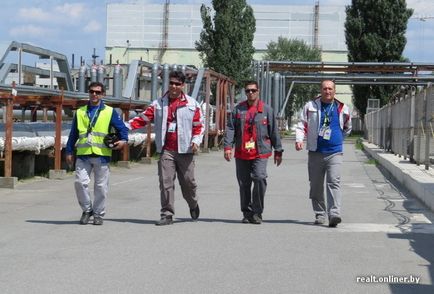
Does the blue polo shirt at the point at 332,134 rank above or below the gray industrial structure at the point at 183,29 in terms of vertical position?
below

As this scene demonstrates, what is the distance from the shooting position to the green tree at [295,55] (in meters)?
79.9

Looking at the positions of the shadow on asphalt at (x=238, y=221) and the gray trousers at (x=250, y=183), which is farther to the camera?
the shadow on asphalt at (x=238, y=221)

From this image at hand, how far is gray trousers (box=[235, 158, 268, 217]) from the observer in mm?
9461

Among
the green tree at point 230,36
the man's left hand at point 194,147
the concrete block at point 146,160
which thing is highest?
the green tree at point 230,36

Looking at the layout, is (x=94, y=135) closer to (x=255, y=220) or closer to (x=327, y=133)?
(x=255, y=220)

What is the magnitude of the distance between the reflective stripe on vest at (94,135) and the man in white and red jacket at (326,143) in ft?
8.00

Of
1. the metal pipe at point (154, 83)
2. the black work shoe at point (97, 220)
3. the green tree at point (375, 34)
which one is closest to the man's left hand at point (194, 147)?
the black work shoe at point (97, 220)

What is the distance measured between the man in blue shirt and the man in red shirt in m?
1.44

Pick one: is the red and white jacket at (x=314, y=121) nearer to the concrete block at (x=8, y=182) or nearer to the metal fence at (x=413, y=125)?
the concrete block at (x=8, y=182)

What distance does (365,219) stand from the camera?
1022cm

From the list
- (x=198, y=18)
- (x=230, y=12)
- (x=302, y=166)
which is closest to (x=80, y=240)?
(x=302, y=166)

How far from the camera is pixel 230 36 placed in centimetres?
5191

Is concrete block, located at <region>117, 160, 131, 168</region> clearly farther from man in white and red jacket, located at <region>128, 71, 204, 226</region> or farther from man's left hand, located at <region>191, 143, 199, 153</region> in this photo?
man's left hand, located at <region>191, 143, 199, 153</region>

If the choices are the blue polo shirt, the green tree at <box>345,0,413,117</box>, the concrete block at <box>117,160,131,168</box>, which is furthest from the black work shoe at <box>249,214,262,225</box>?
the green tree at <box>345,0,413,117</box>
